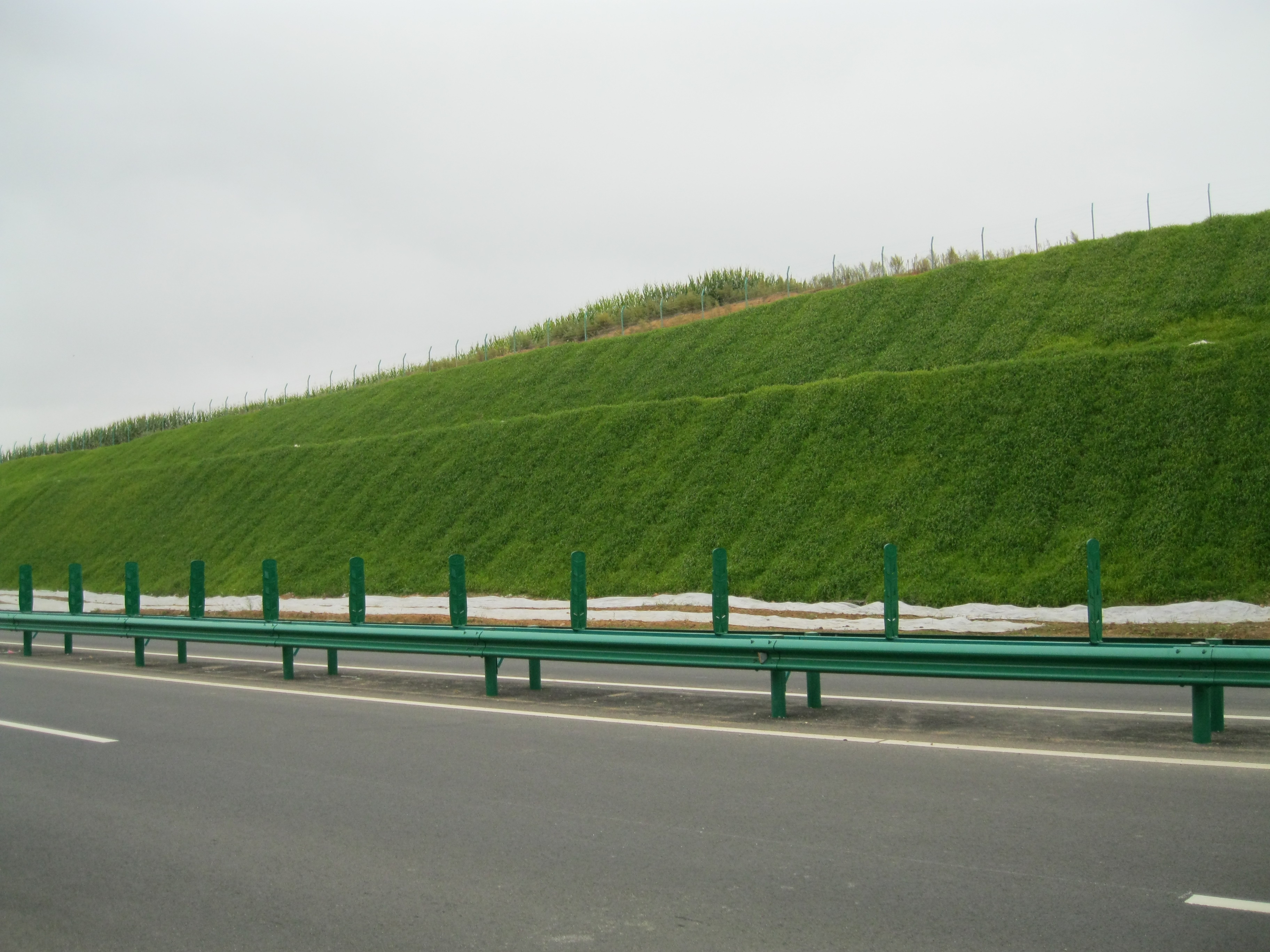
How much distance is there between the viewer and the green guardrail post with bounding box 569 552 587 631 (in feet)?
48.7

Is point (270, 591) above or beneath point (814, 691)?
above

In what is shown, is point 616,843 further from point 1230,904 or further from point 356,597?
point 356,597

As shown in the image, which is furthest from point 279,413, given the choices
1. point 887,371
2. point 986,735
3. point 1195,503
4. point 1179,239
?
point 986,735

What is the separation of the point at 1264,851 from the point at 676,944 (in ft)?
10.8

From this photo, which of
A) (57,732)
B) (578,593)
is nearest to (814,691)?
(578,593)

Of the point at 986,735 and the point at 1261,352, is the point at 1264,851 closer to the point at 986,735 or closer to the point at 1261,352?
the point at 986,735

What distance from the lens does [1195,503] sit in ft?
71.1

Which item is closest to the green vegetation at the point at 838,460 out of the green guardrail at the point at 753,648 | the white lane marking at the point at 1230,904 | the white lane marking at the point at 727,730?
the green guardrail at the point at 753,648

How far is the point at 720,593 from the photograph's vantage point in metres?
15.9

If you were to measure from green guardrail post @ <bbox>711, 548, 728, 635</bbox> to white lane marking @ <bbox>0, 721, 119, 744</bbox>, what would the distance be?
809 cm

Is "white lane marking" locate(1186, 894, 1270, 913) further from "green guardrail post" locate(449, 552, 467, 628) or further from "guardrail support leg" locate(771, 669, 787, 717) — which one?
"green guardrail post" locate(449, 552, 467, 628)

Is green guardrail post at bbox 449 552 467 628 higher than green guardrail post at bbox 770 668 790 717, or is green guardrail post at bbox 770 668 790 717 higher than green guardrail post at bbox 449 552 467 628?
green guardrail post at bbox 449 552 467 628

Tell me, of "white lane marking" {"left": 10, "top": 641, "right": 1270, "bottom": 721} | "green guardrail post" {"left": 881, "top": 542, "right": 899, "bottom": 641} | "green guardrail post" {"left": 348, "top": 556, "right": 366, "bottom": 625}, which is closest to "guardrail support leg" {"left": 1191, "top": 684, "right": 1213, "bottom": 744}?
"white lane marking" {"left": 10, "top": 641, "right": 1270, "bottom": 721}

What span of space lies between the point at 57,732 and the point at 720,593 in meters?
8.87
